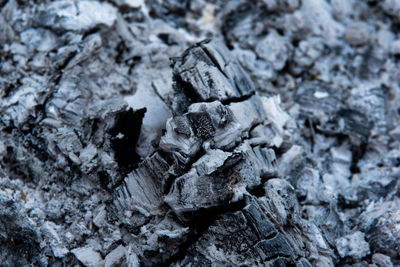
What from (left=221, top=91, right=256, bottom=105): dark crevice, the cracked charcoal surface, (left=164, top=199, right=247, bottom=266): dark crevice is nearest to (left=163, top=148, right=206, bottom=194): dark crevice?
the cracked charcoal surface

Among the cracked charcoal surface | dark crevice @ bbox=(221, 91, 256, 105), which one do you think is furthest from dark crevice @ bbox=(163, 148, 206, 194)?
dark crevice @ bbox=(221, 91, 256, 105)

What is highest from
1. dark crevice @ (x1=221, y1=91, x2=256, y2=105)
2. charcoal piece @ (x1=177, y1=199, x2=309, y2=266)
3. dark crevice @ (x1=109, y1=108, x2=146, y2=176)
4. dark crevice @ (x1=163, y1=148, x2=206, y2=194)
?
dark crevice @ (x1=109, y1=108, x2=146, y2=176)

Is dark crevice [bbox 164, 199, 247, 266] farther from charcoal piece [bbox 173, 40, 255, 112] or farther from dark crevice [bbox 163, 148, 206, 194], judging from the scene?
charcoal piece [bbox 173, 40, 255, 112]

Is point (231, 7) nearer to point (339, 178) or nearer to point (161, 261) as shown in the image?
point (339, 178)

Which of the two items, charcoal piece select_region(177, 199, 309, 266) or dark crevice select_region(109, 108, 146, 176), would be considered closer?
charcoal piece select_region(177, 199, 309, 266)

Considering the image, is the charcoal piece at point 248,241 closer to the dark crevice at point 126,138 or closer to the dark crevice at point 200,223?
the dark crevice at point 200,223

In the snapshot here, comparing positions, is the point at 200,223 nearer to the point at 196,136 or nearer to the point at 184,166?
the point at 184,166

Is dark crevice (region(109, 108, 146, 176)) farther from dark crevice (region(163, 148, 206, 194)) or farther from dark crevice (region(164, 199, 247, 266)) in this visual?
dark crevice (region(164, 199, 247, 266))

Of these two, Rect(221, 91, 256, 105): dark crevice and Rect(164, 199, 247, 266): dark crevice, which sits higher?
Rect(221, 91, 256, 105): dark crevice

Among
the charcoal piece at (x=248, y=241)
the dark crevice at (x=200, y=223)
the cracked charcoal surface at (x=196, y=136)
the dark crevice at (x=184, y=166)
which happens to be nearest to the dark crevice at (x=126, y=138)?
the cracked charcoal surface at (x=196, y=136)

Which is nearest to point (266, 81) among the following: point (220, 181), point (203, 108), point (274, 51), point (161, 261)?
point (274, 51)
